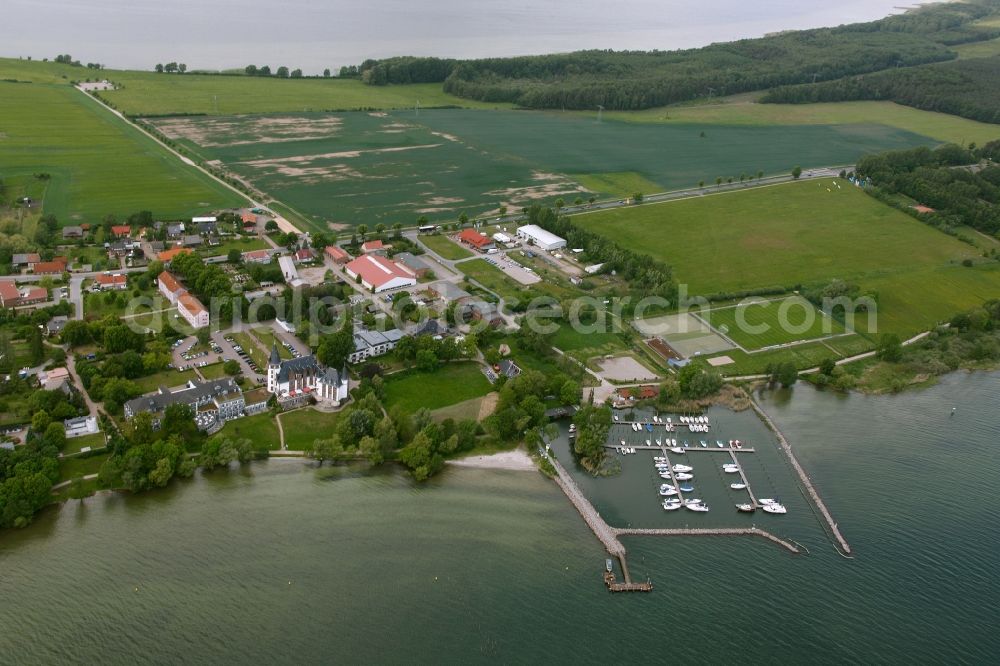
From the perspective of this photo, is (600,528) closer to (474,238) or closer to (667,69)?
(474,238)

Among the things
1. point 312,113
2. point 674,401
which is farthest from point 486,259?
point 312,113

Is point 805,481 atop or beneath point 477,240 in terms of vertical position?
beneath

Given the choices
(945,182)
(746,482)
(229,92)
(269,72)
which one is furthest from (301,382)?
(269,72)

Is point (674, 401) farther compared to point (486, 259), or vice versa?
point (486, 259)

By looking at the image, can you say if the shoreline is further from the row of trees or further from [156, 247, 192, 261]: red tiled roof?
the row of trees

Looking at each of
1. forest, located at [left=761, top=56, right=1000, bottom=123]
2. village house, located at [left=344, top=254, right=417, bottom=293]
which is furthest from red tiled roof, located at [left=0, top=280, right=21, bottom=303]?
forest, located at [left=761, top=56, right=1000, bottom=123]

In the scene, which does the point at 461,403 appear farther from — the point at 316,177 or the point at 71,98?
the point at 71,98
